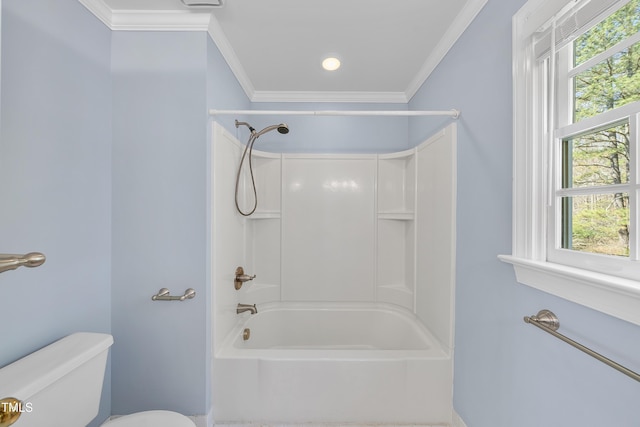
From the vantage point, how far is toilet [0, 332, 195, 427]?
3.12 feet

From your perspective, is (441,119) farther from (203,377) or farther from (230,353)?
(203,377)

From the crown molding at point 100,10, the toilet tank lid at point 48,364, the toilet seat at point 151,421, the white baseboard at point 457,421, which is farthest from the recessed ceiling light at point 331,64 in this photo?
the white baseboard at point 457,421

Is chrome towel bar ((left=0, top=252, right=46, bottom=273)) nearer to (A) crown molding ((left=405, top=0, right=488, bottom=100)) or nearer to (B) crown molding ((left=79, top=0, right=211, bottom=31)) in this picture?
(B) crown molding ((left=79, top=0, right=211, bottom=31))

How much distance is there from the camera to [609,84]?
864 mm

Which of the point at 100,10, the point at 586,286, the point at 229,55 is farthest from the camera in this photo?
the point at 229,55

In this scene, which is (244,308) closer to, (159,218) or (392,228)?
(159,218)

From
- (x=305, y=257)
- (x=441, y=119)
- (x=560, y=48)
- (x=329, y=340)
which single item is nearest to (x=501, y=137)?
(x=560, y=48)

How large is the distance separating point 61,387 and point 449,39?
2.43 metres

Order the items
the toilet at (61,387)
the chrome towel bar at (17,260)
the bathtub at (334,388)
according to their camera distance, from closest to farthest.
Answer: the chrome towel bar at (17,260)
the toilet at (61,387)
the bathtub at (334,388)

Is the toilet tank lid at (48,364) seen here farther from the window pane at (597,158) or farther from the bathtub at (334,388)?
the window pane at (597,158)

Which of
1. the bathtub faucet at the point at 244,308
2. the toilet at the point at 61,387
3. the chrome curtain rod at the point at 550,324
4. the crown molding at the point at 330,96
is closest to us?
the chrome curtain rod at the point at 550,324

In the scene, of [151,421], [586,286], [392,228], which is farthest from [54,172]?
[392,228]

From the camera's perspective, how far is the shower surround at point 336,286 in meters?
1.68

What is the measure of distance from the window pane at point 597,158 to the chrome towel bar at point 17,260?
1.47 metres
